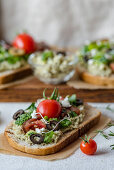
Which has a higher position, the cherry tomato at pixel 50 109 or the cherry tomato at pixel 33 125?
the cherry tomato at pixel 50 109

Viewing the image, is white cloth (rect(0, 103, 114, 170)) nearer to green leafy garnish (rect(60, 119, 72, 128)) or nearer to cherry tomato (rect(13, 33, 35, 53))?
green leafy garnish (rect(60, 119, 72, 128))

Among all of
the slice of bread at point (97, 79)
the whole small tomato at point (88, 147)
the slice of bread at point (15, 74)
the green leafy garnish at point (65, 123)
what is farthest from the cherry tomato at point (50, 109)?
the slice of bread at point (15, 74)

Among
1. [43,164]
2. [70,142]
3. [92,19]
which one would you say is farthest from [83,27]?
[43,164]

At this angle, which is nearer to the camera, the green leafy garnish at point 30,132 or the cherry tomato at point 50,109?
the green leafy garnish at point 30,132

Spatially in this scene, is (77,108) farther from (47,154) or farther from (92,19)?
(92,19)

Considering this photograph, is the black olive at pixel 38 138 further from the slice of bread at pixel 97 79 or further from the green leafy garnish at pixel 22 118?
the slice of bread at pixel 97 79

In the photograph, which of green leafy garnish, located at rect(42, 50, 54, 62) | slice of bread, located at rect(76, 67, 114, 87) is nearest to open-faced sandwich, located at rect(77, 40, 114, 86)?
slice of bread, located at rect(76, 67, 114, 87)

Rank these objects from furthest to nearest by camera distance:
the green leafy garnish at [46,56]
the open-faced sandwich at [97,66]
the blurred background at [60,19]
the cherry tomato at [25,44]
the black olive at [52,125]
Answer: the blurred background at [60,19] → the cherry tomato at [25,44] → the green leafy garnish at [46,56] → the open-faced sandwich at [97,66] → the black olive at [52,125]
